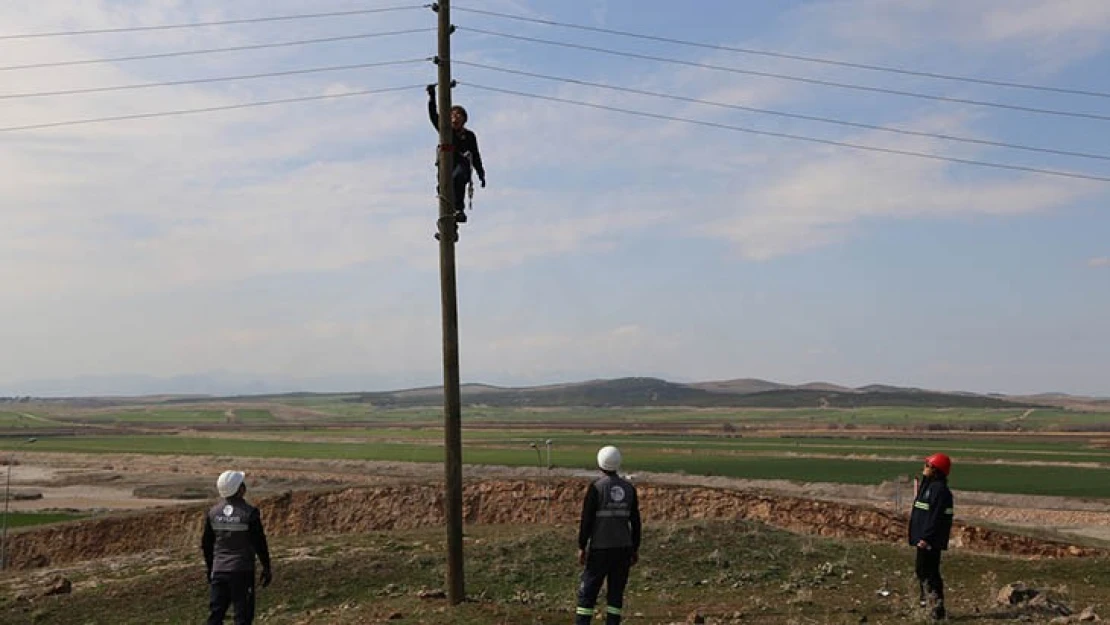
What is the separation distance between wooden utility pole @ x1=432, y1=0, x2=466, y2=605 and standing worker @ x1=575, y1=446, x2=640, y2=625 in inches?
155

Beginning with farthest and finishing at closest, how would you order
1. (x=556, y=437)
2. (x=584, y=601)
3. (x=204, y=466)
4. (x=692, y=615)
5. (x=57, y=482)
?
(x=556, y=437) < (x=204, y=466) < (x=57, y=482) < (x=692, y=615) < (x=584, y=601)

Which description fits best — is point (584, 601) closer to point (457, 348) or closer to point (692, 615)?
point (692, 615)

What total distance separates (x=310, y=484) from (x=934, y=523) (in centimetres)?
6954

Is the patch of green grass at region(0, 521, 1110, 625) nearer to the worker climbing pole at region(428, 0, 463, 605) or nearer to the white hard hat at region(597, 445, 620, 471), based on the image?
the worker climbing pole at region(428, 0, 463, 605)

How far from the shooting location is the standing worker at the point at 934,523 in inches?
559

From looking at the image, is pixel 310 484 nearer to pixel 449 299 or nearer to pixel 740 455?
pixel 740 455

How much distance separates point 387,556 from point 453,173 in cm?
1007

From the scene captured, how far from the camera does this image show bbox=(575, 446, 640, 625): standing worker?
11.8m

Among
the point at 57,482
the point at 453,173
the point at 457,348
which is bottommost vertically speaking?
the point at 57,482

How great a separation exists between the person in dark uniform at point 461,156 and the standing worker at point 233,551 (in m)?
5.43

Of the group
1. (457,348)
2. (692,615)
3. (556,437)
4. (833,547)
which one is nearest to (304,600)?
(457,348)

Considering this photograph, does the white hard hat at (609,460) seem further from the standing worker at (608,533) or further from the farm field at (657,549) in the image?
the farm field at (657,549)

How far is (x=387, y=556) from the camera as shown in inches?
883

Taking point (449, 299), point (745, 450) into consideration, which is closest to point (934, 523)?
point (449, 299)
